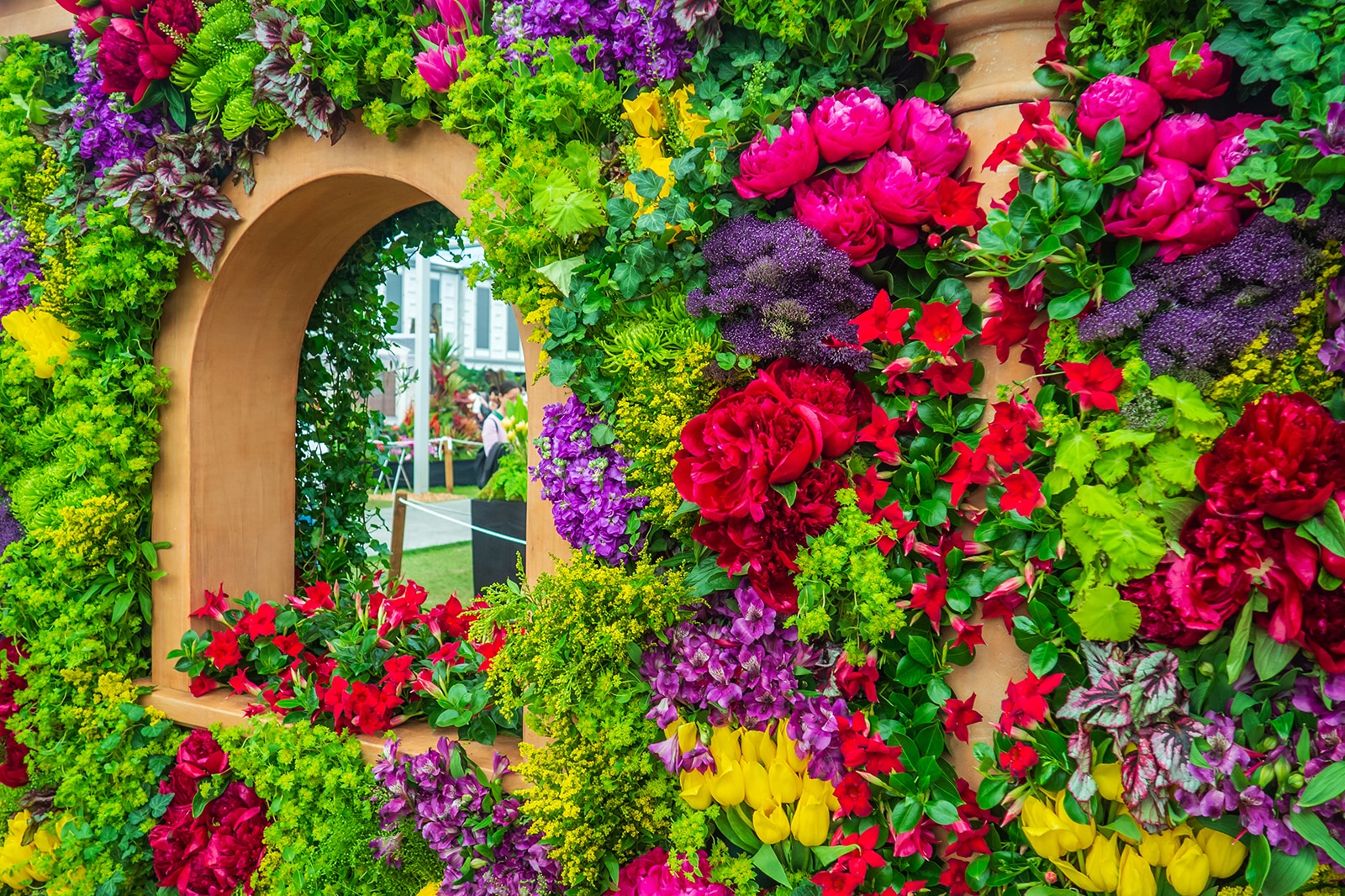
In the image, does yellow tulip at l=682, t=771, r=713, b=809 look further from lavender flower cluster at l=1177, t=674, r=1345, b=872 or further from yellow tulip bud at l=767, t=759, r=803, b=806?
lavender flower cluster at l=1177, t=674, r=1345, b=872

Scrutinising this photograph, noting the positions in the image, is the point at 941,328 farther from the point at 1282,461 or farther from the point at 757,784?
the point at 757,784

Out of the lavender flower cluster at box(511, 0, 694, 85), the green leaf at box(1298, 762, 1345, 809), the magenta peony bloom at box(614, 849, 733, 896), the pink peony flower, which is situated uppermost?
the lavender flower cluster at box(511, 0, 694, 85)

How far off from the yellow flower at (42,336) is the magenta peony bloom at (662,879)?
2.11 metres

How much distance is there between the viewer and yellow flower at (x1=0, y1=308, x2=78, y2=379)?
7.60ft

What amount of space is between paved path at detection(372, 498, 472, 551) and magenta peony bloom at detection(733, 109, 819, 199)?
596 cm

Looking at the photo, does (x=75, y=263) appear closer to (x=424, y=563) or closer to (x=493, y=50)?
(x=493, y=50)

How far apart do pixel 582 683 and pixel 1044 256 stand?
3.60ft

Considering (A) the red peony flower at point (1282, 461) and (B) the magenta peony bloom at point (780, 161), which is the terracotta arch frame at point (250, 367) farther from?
(A) the red peony flower at point (1282, 461)

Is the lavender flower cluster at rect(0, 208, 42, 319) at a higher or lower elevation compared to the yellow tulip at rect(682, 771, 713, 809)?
higher

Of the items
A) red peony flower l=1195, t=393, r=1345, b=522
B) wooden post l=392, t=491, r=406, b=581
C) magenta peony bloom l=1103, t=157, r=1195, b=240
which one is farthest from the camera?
wooden post l=392, t=491, r=406, b=581

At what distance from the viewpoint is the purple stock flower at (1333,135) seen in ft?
3.51

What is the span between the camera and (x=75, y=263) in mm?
2271

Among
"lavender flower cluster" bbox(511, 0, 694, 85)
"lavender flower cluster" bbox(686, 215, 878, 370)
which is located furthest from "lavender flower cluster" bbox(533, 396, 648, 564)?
"lavender flower cluster" bbox(511, 0, 694, 85)

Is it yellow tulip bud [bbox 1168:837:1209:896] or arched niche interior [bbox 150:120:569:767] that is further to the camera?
arched niche interior [bbox 150:120:569:767]
